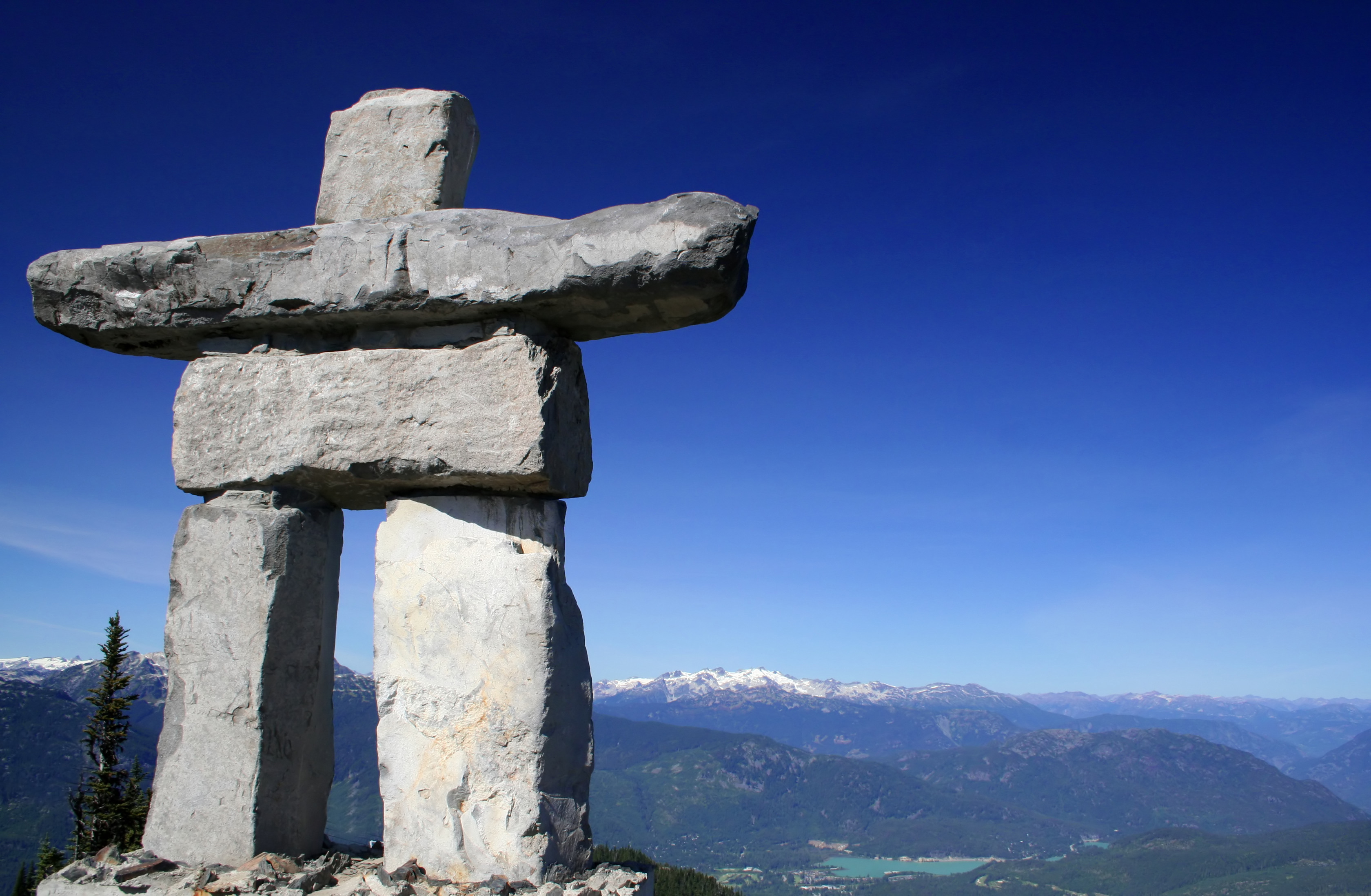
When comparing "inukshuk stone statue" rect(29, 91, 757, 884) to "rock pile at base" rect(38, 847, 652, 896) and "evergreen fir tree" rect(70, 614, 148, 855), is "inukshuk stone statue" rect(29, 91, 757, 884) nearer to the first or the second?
"rock pile at base" rect(38, 847, 652, 896)

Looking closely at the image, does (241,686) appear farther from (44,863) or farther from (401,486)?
(44,863)

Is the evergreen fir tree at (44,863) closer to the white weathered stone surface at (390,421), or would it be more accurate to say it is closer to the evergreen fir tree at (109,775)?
A: the evergreen fir tree at (109,775)

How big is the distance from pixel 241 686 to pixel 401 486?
1.21 meters

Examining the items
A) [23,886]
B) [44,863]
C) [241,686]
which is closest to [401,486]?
[241,686]

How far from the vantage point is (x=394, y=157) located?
4793 millimetres

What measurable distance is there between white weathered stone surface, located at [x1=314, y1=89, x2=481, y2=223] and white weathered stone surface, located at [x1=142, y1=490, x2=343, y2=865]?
170 cm

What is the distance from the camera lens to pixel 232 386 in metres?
4.38

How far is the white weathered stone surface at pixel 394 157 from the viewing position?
473 cm

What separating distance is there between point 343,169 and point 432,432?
1.86 meters

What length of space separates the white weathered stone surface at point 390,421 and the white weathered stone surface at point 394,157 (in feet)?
3.22

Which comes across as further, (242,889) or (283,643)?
(283,643)

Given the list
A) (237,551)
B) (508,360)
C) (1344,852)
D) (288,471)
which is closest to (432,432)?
(508,360)

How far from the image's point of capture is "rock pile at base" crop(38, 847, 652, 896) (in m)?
3.67

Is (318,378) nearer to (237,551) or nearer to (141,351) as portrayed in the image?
(237,551)
